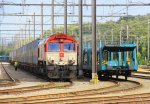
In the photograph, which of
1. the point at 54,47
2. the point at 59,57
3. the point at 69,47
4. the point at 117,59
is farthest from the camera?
the point at 117,59

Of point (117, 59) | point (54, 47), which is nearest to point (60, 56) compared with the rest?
point (54, 47)

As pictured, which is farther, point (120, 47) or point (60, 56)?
point (120, 47)

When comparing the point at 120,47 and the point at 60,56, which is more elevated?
the point at 120,47

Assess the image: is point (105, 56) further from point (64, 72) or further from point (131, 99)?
point (131, 99)

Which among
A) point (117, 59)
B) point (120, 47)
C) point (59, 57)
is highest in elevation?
point (120, 47)

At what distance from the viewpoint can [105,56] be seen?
3053 centimetres

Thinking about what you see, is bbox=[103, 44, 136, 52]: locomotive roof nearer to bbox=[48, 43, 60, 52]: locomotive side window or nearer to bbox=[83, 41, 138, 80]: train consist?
bbox=[83, 41, 138, 80]: train consist

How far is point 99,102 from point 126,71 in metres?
16.9

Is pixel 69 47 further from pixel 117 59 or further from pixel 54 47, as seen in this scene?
pixel 117 59

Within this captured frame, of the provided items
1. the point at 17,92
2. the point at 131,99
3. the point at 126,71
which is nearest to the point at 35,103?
the point at 131,99

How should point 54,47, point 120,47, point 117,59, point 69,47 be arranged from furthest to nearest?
1. point 117,59
2. point 69,47
3. point 54,47
4. point 120,47

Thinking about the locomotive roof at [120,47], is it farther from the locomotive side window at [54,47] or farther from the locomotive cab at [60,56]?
the locomotive side window at [54,47]

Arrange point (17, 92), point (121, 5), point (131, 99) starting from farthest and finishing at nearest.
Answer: point (121, 5) → point (17, 92) → point (131, 99)

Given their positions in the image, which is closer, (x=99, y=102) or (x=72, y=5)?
(x=99, y=102)
